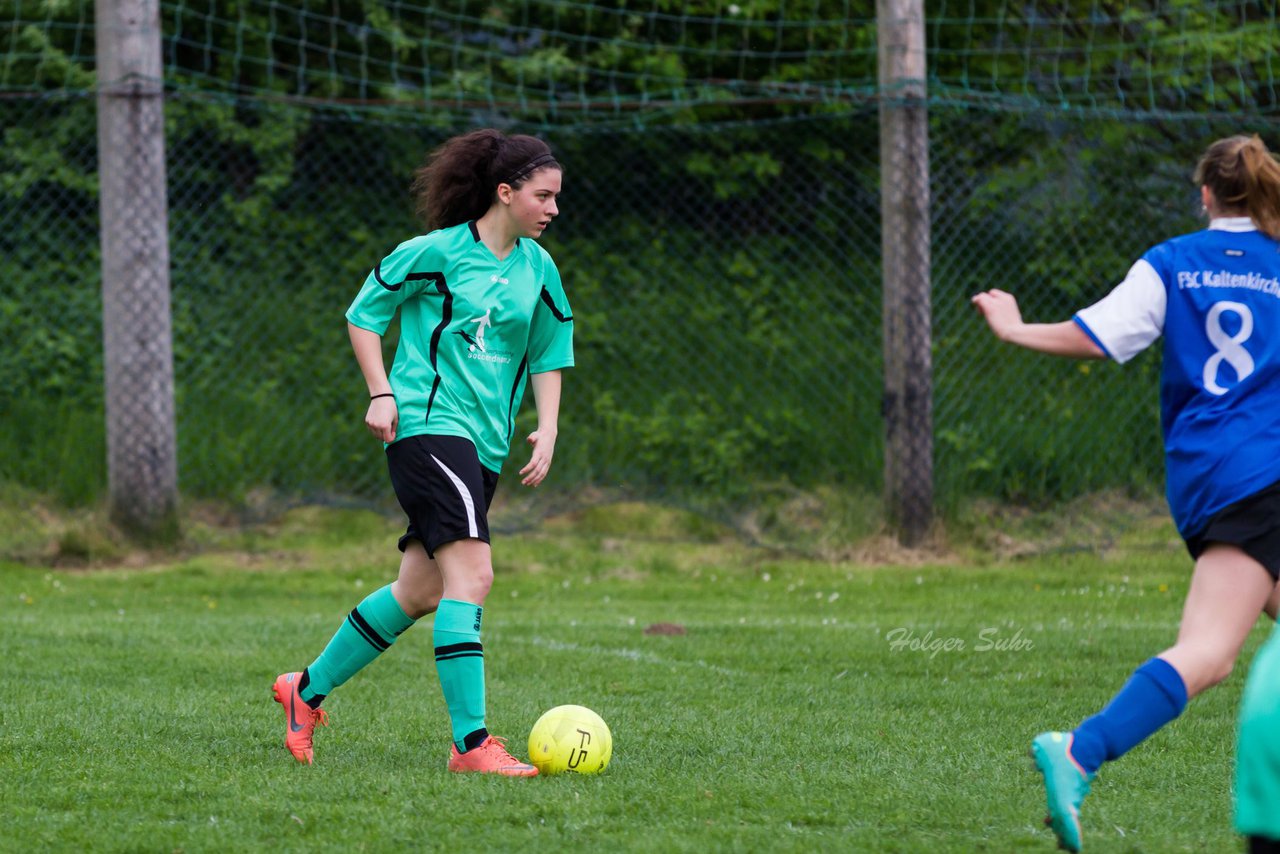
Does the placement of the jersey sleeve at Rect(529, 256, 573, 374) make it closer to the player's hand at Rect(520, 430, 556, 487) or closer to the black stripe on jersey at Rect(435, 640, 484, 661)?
the player's hand at Rect(520, 430, 556, 487)

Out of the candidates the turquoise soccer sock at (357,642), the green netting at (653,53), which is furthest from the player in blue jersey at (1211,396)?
the green netting at (653,53)

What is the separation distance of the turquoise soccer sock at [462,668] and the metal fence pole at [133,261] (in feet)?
19.8

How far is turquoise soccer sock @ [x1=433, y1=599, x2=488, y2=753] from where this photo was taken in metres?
4.31

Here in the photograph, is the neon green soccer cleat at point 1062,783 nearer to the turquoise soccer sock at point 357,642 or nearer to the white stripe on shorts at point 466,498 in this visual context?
the white stripe on shorts at point 466,498

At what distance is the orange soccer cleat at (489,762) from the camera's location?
14.0 ft

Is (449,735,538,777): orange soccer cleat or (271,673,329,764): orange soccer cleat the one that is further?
(271,673,329,764): orange soccer cleat

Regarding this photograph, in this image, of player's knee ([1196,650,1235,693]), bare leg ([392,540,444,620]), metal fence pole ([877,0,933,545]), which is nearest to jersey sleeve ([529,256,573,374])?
bare leg ([392,540,444,620])

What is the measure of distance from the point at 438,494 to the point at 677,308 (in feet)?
24.6

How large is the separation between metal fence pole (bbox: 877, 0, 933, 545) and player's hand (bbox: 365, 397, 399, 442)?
6.03 m

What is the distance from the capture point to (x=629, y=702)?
5652 mm

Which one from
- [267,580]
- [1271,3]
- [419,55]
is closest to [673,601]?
[267,580]

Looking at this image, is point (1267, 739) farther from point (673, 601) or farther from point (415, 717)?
point (673, 601)

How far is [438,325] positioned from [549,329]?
423 millimetres

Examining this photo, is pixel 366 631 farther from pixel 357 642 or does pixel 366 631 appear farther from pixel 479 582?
pixel 479 582
